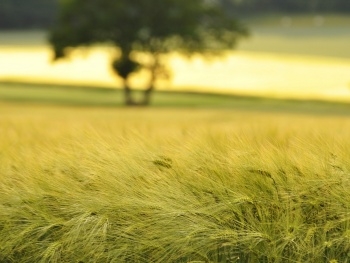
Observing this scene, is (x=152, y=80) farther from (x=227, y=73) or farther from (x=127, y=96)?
(x=227, y=73)

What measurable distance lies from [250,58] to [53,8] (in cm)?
1247

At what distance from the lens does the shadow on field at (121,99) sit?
36.5 m

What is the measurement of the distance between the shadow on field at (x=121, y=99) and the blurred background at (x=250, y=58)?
45 cm

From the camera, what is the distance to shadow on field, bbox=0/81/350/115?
120 ft

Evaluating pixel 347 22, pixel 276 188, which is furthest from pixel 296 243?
pixel 347 22

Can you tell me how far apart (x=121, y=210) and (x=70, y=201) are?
22 cm

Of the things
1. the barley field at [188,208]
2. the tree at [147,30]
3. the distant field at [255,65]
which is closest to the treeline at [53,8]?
the distant field at [255,65]

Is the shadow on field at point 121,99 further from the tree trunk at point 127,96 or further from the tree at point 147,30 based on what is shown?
the tree at point 147,30

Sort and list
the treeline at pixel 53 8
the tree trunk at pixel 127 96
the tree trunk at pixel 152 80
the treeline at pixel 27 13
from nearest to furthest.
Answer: the tree trunk at pixel 152 80
the tree trunk at pixel 127 96
the treeline at pixel 27 13
the treeline at pixel 53 8

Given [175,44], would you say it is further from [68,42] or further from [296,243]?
[296,243]

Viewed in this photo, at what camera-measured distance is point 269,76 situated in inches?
1644

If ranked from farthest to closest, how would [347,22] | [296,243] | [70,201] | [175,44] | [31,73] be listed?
1. [347,22]
2. [31,73]
3. [175,44]
4. [70,201]
5. [296,243]

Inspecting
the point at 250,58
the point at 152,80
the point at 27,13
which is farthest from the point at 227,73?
the point at 27,13

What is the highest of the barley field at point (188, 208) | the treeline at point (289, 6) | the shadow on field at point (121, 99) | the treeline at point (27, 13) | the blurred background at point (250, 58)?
the barley field at point (188, 208)
